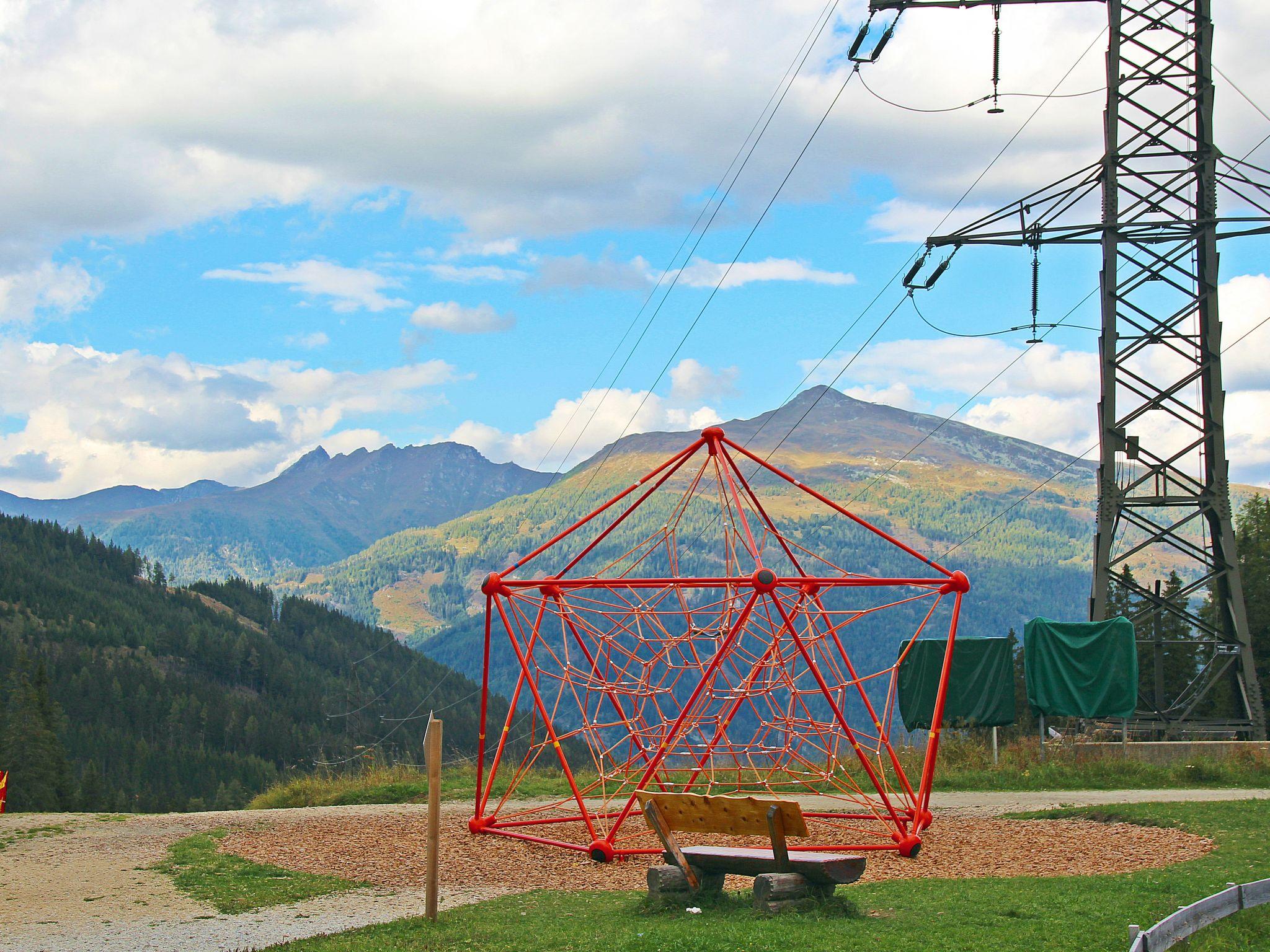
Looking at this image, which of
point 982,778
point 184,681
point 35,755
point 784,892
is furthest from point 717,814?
point 184,681

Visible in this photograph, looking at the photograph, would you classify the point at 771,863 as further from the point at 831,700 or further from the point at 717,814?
the point at 831,700

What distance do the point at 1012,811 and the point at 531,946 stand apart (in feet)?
35.8

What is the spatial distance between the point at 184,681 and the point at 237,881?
128m

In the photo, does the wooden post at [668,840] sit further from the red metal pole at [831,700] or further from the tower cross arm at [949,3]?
the tower cross arm at [949,3]

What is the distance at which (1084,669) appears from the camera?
23.7 m

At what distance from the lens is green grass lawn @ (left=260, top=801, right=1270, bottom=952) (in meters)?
8.58

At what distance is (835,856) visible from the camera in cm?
1027

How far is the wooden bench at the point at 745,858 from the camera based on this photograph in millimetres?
10078

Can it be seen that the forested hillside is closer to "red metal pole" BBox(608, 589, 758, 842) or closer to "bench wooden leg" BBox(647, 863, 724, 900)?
"red metal pole" BBox(608, 589, 758, 842)

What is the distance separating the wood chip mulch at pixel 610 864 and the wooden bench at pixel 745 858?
66.2 inches

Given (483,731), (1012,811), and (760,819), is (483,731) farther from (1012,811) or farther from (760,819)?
(1012,811)

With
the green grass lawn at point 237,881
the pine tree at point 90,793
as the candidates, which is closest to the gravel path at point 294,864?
the green grass lawn at point 237,881

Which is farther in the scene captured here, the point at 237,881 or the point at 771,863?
the point at 237,881

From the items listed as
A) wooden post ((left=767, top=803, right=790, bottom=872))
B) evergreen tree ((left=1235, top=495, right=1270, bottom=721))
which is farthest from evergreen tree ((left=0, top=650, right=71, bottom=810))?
wooden post ((left=767, top=803, right=790, bottom=872))
